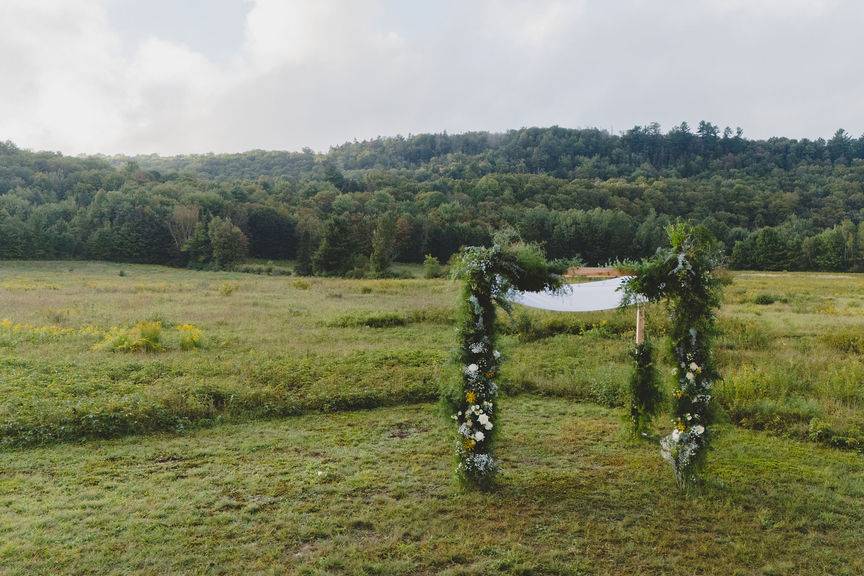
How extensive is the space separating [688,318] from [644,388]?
7.93ft

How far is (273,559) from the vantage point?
6363mm

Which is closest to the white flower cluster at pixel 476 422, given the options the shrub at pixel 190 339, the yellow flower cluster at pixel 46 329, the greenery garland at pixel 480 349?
the greenery garland at pixel 480 349

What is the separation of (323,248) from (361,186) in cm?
5020

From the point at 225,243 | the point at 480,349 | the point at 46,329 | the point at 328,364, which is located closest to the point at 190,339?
the point at 328,364

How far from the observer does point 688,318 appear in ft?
26.7

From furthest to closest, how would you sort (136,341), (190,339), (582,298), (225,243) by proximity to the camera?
(225,243)
(190,339)
(136,341)
(582,298)

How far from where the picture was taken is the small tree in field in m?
59.0

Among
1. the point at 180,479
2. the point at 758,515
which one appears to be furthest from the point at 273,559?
the point at 758,515

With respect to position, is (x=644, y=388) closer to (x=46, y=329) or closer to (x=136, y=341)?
(x=136, y=341)

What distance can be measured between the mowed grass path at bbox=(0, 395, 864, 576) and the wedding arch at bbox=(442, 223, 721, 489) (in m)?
0.68

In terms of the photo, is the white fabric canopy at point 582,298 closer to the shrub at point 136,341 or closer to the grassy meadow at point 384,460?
the grassy meadow at point 384,460

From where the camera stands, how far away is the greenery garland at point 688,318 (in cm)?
793

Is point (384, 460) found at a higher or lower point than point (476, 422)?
lower

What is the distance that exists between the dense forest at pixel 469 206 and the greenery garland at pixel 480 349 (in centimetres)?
4542
